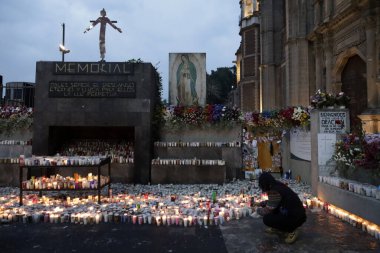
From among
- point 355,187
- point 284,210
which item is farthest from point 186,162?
point 284,210

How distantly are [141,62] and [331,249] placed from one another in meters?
11.9

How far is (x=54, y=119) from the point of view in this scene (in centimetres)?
1543

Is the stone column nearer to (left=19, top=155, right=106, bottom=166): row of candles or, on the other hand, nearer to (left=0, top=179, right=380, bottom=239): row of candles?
(left=0, top=179, right=380, bottom=239): row of candles

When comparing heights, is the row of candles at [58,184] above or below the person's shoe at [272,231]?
above

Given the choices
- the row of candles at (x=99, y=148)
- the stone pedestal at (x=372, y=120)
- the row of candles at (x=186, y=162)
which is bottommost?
the row of candles at (x=186, y=162)

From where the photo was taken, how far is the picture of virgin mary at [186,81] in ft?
64.0

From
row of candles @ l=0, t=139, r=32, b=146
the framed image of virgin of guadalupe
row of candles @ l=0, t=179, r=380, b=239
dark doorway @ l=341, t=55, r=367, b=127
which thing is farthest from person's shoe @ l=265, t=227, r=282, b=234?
dark doorway @ l=341, t=55, r=367, b=127

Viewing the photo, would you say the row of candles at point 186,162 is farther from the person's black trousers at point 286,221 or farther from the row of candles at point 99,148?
the person's black trousers at point 286,221

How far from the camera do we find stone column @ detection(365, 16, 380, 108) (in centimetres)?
1705

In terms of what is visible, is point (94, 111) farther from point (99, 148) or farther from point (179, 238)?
point (179, 238)

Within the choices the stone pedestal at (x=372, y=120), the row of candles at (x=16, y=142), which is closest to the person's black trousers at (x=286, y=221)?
the stone pedestal at (x=372, y=120)

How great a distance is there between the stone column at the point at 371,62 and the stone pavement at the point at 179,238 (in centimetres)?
1068

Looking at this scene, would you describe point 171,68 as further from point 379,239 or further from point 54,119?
point 379,239

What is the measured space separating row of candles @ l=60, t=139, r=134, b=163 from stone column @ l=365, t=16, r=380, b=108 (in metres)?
12.9
